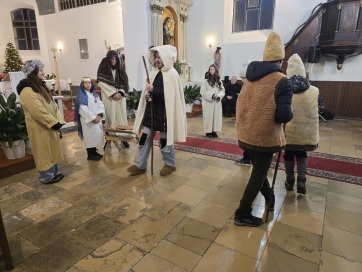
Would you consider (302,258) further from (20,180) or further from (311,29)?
(311,29)

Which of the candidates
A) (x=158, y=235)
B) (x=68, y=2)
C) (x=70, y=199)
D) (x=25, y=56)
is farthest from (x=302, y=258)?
(x=25, y=56)

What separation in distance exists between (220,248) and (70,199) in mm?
1775

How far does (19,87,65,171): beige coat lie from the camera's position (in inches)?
110

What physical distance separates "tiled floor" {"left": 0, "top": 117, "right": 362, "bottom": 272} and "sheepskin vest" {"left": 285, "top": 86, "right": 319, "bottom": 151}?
65 centimetres

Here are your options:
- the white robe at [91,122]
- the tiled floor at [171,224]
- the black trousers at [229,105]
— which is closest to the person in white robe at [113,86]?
the white robe at [91,122]

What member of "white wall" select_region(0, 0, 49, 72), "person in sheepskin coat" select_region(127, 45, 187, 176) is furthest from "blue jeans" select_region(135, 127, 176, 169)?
"white wall" select_region(0, 0, 49, 72)

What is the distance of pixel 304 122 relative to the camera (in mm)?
2578

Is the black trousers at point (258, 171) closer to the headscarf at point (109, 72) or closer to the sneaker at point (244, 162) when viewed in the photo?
the sneaker at point (244, 162)

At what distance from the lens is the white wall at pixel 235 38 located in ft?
24.0

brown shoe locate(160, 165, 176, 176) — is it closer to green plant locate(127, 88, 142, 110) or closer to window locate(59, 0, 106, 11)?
green plant locate(127, 88, 142, 110)

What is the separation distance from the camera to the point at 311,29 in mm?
6805

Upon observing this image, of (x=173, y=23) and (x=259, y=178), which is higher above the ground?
(x=173, y=23)

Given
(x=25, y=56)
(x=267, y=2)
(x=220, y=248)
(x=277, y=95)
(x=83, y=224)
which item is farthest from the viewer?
(x=25, y=56)

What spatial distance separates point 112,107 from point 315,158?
356 centimetres
